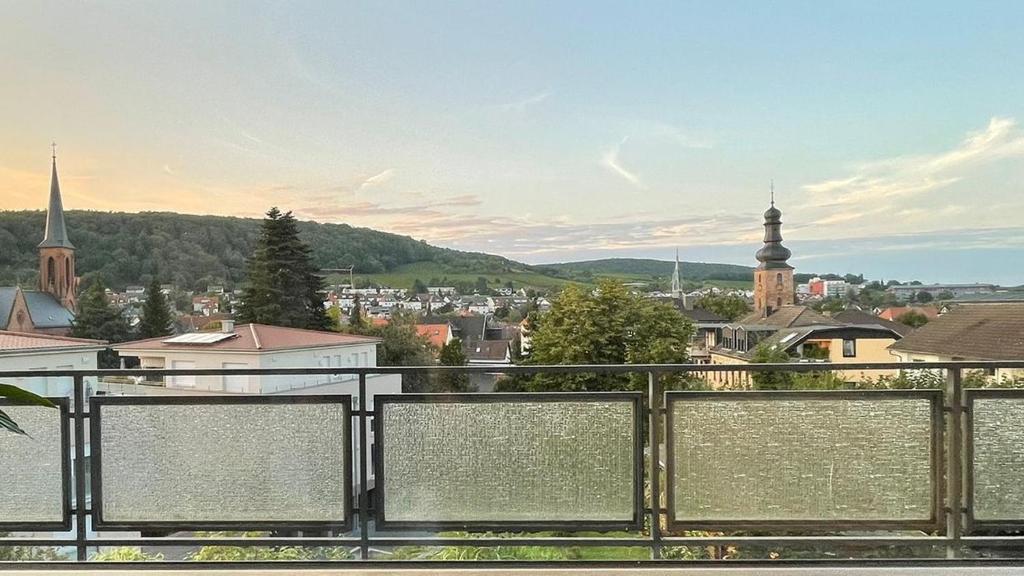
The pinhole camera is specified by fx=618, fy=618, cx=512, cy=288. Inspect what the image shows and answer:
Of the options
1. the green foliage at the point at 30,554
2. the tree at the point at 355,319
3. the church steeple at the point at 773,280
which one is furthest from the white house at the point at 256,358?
the church steeple at the point at 773,280

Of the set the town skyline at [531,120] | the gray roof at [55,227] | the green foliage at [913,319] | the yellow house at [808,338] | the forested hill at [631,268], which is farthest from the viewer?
the forested hill at [631,268]

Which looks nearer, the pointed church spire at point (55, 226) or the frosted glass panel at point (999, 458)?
the frosted glass panel at point (999, 458)

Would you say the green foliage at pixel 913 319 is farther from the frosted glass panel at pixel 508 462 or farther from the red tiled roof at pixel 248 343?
the frosted glass panel at pixel 508 462

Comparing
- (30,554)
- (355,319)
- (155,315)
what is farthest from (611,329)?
(30,554)

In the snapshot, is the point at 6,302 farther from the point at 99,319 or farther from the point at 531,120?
the point at 531,120

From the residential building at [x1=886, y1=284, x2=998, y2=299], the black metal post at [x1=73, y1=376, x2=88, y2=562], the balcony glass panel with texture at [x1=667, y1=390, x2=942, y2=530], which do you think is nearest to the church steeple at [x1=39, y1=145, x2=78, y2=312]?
the black metal post at [x1=73, y1=376, x2=88, y2=562]

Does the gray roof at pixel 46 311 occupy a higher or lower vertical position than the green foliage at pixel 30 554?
higher
